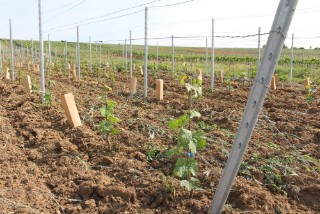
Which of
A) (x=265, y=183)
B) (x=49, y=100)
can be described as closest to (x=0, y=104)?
(x=49, y=100)

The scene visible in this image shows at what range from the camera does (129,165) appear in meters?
4.11

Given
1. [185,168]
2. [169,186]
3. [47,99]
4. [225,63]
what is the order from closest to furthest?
[185,168] → [169,186] → [47,99] → [225,63]

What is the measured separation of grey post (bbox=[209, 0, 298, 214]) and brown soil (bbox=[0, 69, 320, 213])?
0.60m

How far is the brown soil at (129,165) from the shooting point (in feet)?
11.1

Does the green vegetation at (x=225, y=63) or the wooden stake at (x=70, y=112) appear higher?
the green vegetation at (x=225, y=63)

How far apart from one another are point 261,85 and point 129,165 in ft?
6.81

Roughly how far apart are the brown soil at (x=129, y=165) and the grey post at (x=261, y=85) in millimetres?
599

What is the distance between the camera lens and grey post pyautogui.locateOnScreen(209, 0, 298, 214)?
2.37 metres

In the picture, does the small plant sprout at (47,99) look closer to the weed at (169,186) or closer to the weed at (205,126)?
the weed at (205,126)

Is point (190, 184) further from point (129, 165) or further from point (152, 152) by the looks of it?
point (152, 152)

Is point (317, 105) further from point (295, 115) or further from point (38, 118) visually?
point (38, 118)

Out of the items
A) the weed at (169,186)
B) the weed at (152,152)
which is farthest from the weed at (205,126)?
the weed at (169,186)

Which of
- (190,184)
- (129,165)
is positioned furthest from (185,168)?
(129,165)

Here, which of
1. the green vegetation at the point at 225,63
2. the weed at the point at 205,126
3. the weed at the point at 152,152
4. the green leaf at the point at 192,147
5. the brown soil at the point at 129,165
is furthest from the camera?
the green vegetation at the point at 225,63
